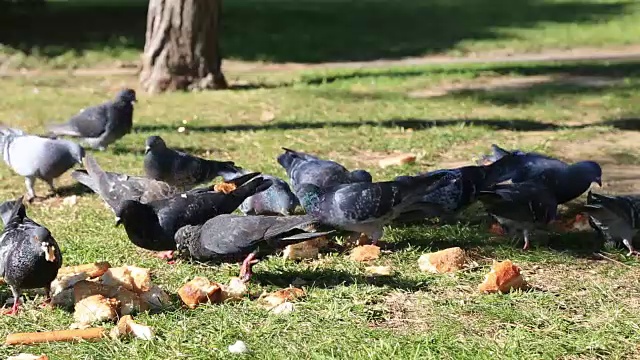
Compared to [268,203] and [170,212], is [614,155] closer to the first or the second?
[268,203]

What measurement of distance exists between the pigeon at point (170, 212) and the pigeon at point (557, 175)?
1839mm

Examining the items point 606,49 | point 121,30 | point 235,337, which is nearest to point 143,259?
point 235,337

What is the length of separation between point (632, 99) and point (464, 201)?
7077 millimetres

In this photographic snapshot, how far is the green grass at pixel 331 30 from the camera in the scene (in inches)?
748

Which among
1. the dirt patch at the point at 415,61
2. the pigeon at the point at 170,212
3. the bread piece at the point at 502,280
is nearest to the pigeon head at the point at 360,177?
the pigeon at the point at 170,212

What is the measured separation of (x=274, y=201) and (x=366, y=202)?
1.01 m

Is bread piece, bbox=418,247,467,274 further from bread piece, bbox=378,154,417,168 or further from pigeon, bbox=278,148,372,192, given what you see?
bread piece, bbox=378,154,417,168

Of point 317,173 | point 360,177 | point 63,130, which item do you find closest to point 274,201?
point 317,173

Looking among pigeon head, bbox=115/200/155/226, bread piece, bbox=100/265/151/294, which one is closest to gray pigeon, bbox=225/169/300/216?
pigeon head, bbox=115/200/155/226

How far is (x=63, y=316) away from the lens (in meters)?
4.43

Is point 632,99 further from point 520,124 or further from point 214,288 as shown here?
point 214,288

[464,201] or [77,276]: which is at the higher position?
[464,201]

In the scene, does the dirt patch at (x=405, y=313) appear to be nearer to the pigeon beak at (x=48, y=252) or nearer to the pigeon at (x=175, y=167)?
the pigeon beak at (x=48, y=252)

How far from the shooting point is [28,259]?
4324 mm
